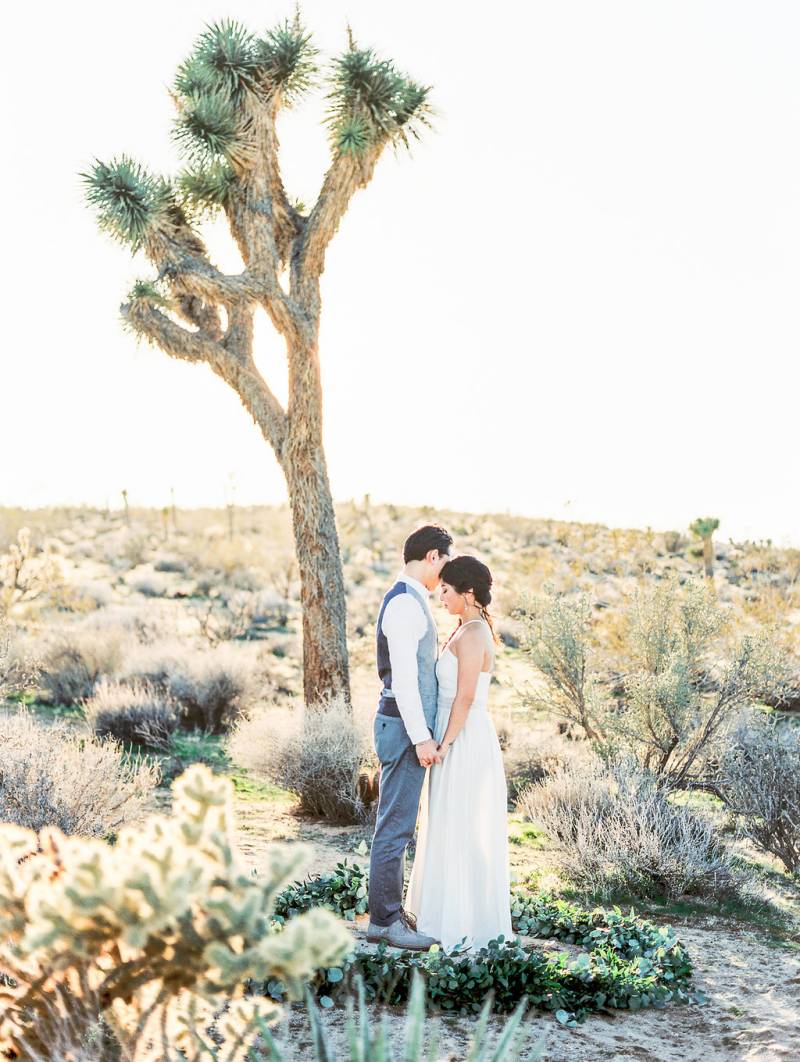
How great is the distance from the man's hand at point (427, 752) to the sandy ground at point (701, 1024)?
3.66 feet

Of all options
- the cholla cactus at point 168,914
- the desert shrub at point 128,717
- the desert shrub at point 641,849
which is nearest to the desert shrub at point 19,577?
the desert shrub at point 128,717

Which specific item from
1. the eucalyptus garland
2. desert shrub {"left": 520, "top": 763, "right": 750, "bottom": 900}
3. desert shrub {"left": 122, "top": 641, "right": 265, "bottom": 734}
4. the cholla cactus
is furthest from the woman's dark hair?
desert shrub {"left": 122, "top": 641, "right": 265, "bottom": 734}

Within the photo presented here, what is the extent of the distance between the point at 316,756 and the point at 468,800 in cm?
391

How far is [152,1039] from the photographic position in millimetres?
3779

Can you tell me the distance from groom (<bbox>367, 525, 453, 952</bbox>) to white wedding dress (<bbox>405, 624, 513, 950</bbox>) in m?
0.10

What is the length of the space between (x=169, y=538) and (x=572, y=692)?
26.6 m

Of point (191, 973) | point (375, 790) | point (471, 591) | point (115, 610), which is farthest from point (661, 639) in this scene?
point (115, 610)

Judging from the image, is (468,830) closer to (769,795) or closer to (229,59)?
(769,795)

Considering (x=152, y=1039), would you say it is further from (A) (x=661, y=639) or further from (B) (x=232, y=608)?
(B) (x=232, y=608)

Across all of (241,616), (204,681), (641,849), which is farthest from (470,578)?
(241,616)

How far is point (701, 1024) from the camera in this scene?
4.98 meters

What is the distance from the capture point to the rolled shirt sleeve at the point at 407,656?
5332mm

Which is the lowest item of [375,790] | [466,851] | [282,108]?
[375,790]

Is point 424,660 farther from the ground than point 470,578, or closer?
closer
